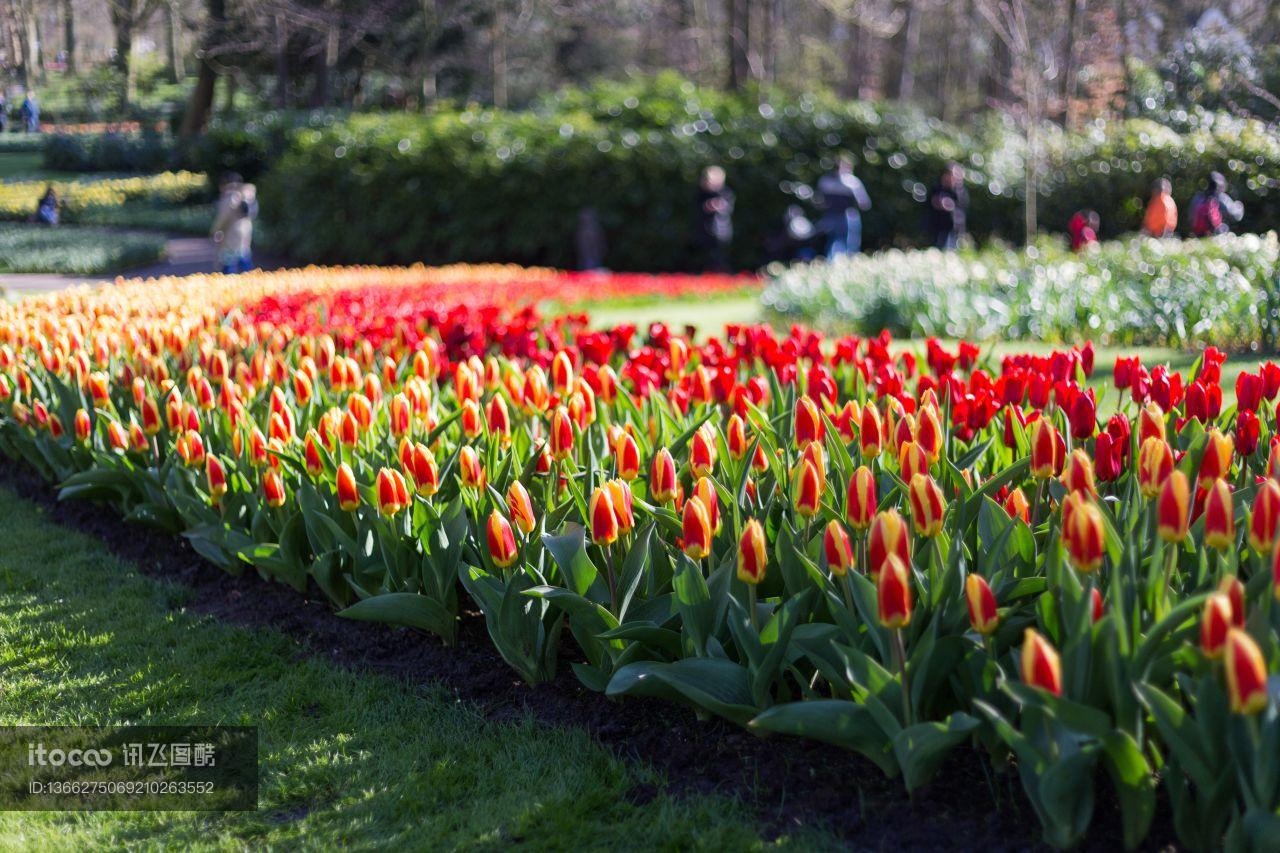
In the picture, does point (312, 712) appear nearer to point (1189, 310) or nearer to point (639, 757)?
point (639, 757)

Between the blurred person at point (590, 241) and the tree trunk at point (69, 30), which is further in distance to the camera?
the blurred person at point (590, 241)

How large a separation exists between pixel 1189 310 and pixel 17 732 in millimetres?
7829

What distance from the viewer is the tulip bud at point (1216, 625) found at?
1923 mm

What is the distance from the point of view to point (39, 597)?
4414mm

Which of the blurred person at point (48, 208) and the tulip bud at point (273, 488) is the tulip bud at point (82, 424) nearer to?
the tulip bud at point (273, 488)

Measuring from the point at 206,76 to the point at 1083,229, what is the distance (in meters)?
10.9

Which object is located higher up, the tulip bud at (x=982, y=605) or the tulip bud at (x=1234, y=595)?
the tulip bud at (x=1234, y=595)

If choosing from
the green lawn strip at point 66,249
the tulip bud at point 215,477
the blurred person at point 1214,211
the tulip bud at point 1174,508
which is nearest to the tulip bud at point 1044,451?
the tulip bud at point 1174,508

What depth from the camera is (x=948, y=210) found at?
17.5m

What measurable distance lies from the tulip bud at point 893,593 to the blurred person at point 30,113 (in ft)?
32.8

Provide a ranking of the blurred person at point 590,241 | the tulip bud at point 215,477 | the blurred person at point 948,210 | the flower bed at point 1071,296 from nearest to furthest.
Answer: the tulip bud at point 215,477 < the flower bed at point 1071,296 < the blurred person at point 948,210 < the blurred person at point 590,241

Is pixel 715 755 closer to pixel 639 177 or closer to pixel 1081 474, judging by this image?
pixel 1081 474

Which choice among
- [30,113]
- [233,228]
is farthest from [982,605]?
[233,228]

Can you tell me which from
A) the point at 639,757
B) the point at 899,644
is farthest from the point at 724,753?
the point at 899,644
